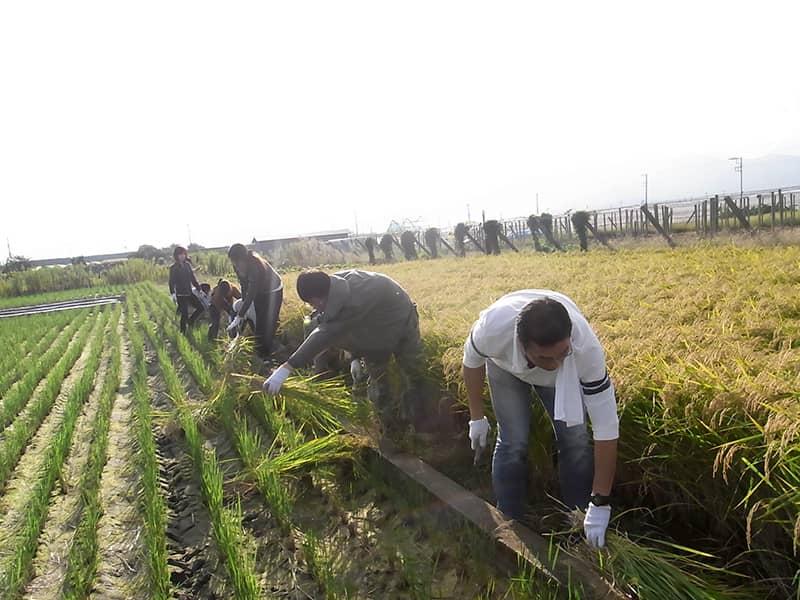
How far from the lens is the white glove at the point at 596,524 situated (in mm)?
1944

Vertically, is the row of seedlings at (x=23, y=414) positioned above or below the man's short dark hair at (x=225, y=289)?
below

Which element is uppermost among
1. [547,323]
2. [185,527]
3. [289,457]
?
[547,323]

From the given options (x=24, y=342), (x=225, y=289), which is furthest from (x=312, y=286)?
(x=24, y=342)

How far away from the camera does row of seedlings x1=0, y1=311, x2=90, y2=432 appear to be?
199 inches

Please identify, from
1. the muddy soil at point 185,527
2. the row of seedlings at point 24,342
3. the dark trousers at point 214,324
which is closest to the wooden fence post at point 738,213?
the dark trousers at point 214,324

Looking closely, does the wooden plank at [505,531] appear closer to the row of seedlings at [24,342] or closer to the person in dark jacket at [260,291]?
the person in dark jacket at [260,291]

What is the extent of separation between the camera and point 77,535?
279 centimetres

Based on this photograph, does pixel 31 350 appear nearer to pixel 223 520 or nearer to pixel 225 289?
pixel 225 289

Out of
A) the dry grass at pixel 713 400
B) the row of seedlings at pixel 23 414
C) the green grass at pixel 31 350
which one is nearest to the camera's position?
the dry grass at pixel 713 400

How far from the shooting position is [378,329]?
3.65 metres

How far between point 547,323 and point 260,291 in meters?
4.04

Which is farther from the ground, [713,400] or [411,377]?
[713,400]

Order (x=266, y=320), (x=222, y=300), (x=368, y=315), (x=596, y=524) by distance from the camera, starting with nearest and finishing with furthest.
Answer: (x=596, y=524)
(x=368, y=315)
(x=266, y=320)
(x=222, y=300)

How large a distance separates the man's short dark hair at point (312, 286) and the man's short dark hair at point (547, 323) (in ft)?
5.51
